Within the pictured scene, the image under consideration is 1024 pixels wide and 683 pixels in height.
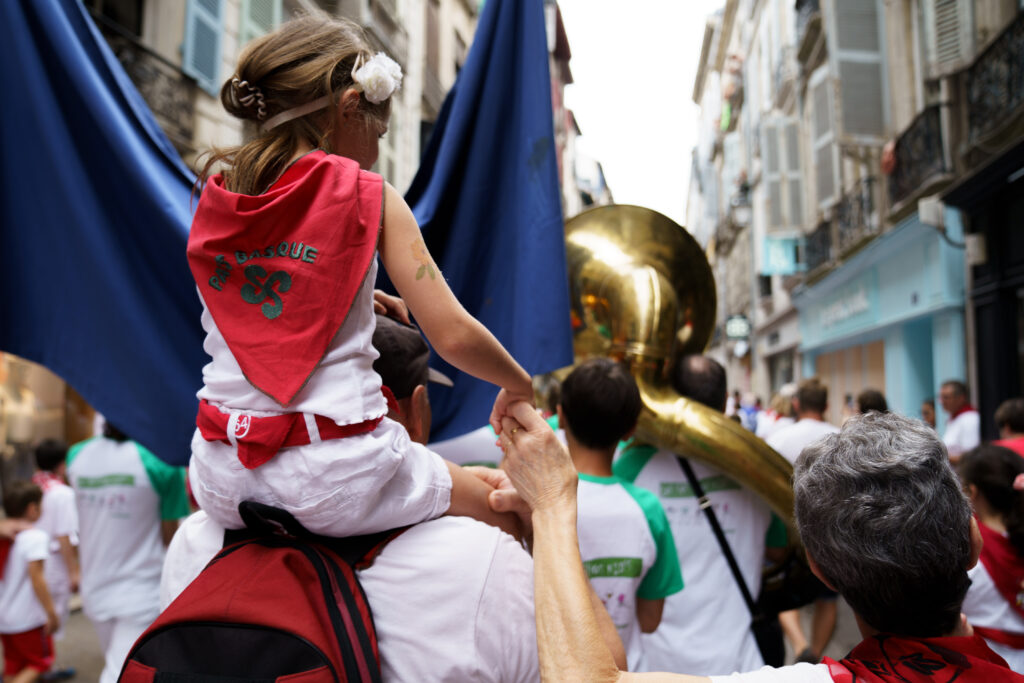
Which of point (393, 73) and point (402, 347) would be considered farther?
point (402, 347)

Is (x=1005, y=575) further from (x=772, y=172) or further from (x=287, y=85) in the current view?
(x=772, y=172)

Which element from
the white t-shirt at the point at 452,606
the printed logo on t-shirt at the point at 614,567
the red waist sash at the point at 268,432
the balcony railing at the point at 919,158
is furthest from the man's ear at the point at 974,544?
the balcony railing at the point at 919,158

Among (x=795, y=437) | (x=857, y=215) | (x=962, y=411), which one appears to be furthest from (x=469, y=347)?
(x=857, y=215)

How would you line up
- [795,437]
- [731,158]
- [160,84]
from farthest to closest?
1. [731,158]
2. [160,84]
3. [795,437]

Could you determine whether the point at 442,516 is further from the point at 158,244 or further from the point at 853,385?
the point at 853,385

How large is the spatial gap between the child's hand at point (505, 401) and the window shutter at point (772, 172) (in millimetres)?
20468

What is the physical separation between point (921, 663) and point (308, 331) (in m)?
1.03

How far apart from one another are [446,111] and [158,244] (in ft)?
3.21

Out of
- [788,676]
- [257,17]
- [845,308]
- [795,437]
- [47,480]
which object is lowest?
[47,480]

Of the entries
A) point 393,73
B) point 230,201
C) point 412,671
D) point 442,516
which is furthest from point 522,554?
point 393,73

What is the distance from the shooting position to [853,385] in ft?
52.7

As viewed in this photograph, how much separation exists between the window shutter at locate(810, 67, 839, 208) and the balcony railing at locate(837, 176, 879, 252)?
3.46ft

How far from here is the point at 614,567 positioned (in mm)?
2172

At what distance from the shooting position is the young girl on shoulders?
45.2 inches
